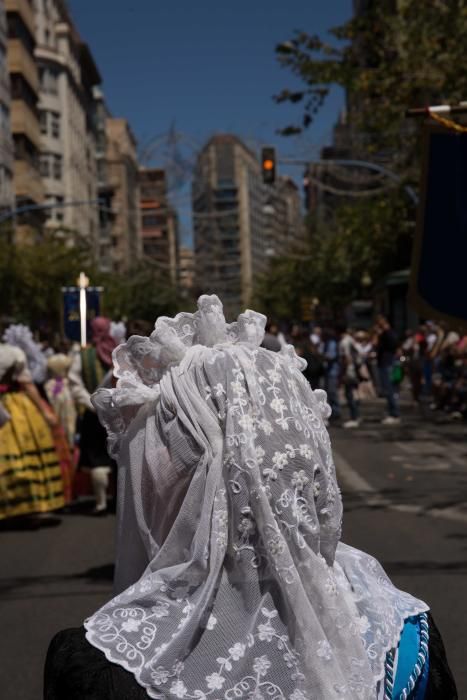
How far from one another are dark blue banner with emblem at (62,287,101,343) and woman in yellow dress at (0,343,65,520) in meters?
16.7

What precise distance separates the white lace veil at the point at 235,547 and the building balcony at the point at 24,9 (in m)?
64.4

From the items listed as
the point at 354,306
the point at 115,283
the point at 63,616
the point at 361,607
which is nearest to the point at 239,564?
the point at 361,607

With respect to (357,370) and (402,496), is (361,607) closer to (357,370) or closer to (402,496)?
(402,496)

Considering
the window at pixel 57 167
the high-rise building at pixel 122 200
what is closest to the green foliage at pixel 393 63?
the window at pixel 57 167

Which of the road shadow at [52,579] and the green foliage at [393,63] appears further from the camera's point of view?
the green foliage at [393,63]

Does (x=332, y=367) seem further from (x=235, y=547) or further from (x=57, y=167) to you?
(x=57, y=167)

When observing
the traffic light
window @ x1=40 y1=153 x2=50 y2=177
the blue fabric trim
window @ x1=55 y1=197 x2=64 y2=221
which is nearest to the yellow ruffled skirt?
the blue fabric trim

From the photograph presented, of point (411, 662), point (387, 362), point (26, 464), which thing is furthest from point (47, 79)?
point (411, 662)

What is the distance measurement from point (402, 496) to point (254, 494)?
29.4ft

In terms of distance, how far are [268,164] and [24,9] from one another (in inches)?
1748

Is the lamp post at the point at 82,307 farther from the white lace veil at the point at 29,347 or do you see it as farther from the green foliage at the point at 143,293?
the green foliage at the point at 143,293

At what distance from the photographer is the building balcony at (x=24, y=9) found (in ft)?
209

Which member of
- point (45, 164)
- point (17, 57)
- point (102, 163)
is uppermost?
point (17, 57)

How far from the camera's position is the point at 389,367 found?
2012cm
